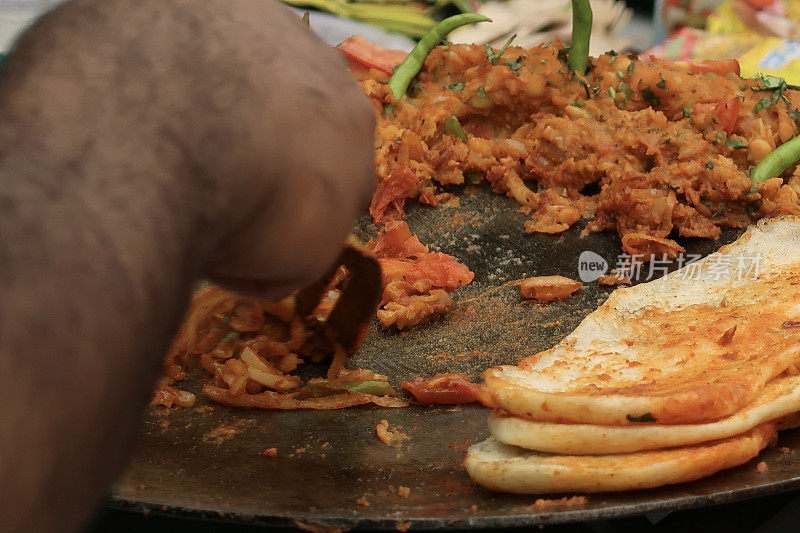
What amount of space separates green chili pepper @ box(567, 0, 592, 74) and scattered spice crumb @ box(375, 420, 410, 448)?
7.89 feet

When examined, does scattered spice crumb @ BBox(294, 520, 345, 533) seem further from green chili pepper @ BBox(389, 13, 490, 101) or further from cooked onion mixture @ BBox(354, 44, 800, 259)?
green chili pepper @ BBox(389, 13, 490, 101)

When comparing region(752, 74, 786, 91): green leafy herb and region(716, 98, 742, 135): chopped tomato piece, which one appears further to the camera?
region(752, 74, 786, 91): green leafy herb

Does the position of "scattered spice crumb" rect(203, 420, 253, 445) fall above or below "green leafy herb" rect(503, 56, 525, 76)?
below

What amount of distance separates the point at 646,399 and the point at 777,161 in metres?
2.15

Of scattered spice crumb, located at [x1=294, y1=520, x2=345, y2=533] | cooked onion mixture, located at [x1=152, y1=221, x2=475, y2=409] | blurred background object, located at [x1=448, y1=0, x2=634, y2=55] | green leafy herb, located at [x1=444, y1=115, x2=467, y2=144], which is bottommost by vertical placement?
blurred background object, located at [x1=448, y1=0, x2=634, y2=55]

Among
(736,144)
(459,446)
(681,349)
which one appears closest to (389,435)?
(459,446)

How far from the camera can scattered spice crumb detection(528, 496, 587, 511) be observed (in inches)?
75.0

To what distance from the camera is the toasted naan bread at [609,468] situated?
1.92m

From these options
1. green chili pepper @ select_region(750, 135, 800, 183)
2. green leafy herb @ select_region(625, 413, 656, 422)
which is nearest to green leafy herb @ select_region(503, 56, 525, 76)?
green chili pepper @ select_region(750, 135, 800, 183)

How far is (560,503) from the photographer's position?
1.93 meters

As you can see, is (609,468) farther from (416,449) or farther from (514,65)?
(514,65)

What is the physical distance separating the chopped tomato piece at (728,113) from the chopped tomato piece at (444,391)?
2012 mm

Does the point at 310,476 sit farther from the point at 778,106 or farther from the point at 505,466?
the point at 778,106

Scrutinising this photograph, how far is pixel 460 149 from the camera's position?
398cm
